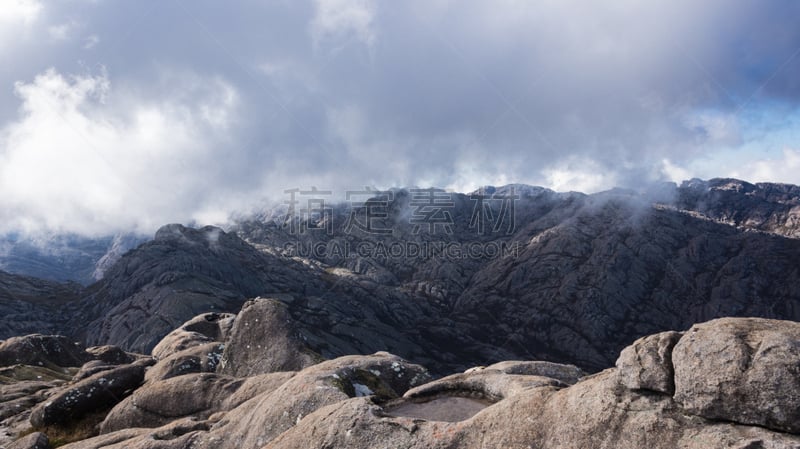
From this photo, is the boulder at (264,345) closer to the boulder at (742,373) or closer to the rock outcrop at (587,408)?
the rock outcrop at (587,408)

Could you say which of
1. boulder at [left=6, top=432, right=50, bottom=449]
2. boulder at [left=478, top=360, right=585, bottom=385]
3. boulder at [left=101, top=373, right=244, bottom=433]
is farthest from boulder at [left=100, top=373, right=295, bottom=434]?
boulder at [left=478, top=360, right=585, bottom=385]

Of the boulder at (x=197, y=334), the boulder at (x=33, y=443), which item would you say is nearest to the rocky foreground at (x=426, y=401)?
the boulder at (x=33, y=443)

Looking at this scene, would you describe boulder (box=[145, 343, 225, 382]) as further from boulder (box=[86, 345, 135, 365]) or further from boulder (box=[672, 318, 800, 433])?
boulder (box=[86, 345, 135, 365])

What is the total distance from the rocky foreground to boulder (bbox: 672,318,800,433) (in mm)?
29

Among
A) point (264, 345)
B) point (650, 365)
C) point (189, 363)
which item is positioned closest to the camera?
point (650, 365)

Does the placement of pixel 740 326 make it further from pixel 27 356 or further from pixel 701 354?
pixel 27 356

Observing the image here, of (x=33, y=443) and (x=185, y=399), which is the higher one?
(x=185, y=399)

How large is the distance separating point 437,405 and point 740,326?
1440 centimetres

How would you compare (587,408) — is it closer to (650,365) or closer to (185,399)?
(650,365)

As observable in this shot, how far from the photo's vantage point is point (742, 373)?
1253cm

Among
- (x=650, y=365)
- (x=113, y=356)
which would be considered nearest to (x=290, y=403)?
(x=650, y=365)

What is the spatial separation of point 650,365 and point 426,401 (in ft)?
42.8

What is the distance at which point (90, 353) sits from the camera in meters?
90.4

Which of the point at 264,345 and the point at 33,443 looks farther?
the point at 264,345
